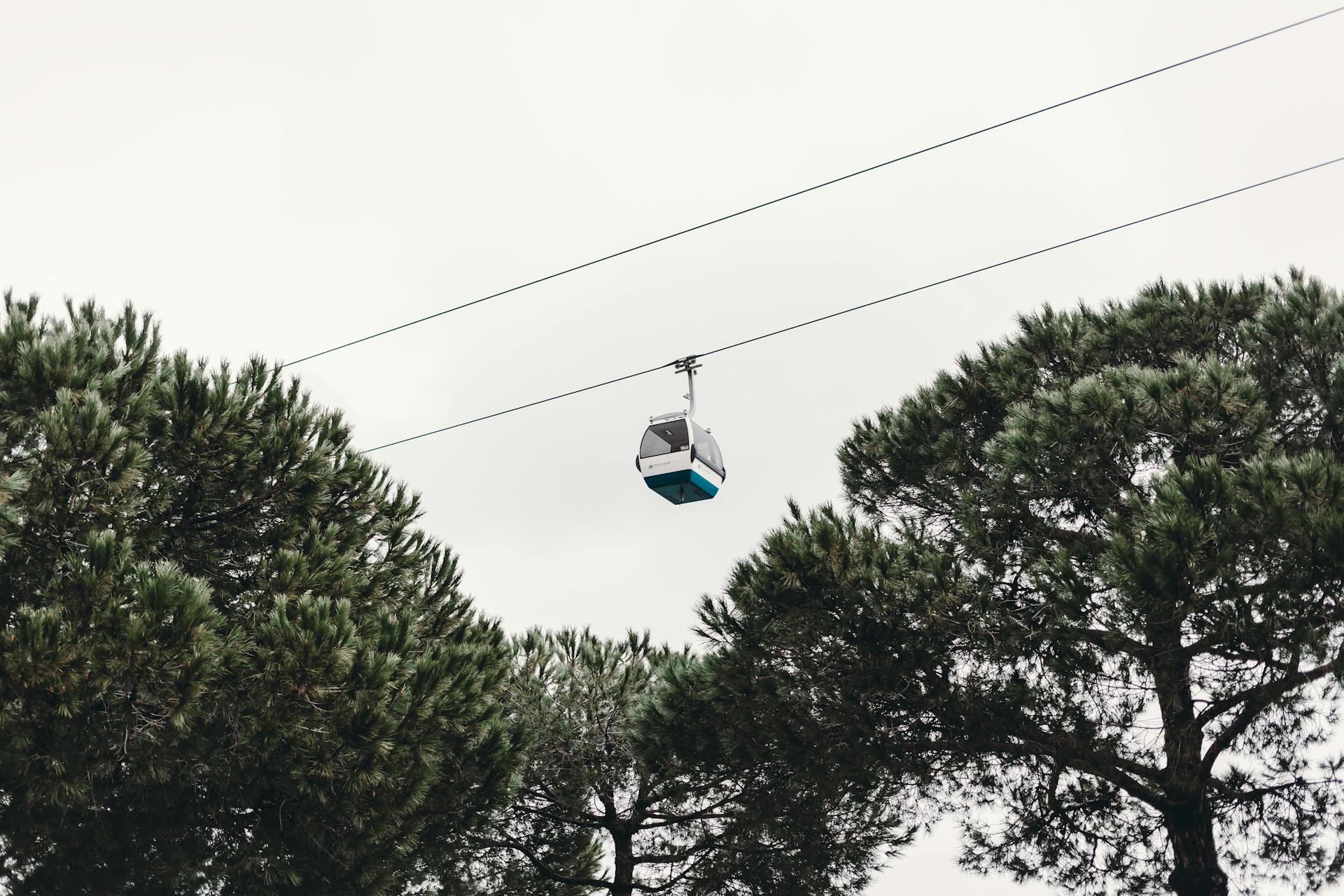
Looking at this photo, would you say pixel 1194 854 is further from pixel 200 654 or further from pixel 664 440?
pixel 200 654

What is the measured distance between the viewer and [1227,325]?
1459 cm

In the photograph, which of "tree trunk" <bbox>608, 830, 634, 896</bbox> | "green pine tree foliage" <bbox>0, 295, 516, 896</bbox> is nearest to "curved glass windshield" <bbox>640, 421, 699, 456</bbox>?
"green pine tree foliage" <bbox>0, 295, 516, 896</bbox>

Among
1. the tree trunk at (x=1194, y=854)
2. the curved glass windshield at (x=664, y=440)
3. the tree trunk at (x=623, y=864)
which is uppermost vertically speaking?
the curved glass windshield at (x=664, y=440)

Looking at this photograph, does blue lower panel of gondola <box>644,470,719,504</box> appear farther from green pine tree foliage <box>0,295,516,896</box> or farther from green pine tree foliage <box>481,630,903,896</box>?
green pine tree foliage <box>481,630,903,896</box>

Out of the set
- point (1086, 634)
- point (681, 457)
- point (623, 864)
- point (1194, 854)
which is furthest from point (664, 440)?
point (623, 864)

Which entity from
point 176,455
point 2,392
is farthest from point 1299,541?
point 2,392

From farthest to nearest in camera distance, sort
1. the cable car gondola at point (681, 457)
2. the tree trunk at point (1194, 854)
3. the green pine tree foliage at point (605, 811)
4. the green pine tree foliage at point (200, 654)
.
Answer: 1. the green pine tree foliage at point (605, 811)
2. the tree trunk at point (1194, 854)
3. the cable car gondola at point (681, 457)
4. the green pine tree foliage at point (200, 654)

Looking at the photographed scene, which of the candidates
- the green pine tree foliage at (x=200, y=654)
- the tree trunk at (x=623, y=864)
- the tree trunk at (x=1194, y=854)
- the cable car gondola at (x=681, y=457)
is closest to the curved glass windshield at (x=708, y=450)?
the cable car gondola at (x=681, y=457)

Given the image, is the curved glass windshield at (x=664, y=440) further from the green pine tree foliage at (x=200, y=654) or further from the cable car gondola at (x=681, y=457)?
the green pine tree foliage at (x=200, y=654)

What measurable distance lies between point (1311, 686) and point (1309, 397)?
3592 millimetres

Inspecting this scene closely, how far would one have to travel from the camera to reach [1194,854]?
12.9 meters

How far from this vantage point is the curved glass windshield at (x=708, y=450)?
38.4ft

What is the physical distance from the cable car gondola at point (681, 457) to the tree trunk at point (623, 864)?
914cm

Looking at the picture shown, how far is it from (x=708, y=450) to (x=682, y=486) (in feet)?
1.70
